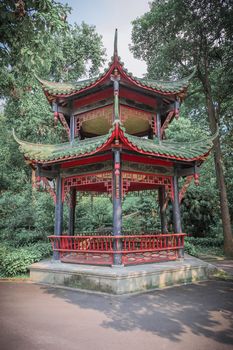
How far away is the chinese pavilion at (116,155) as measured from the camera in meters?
8.51

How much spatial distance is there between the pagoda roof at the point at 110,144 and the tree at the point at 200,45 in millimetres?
5985

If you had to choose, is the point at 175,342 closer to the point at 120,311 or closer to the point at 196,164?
the point at 120,311

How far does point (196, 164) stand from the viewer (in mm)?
9914

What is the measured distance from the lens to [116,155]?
26.9ft

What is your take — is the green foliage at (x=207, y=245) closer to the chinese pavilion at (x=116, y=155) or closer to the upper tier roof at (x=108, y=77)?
the chinese pavilion at (x=116, y=155)

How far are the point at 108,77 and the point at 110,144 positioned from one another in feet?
7.66

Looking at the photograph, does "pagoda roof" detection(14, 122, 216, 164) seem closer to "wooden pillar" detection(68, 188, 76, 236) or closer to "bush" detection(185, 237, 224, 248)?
"wooden pillar" detection(68, 188, 76, 236)

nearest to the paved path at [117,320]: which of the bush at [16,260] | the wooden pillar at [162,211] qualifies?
the bush at [16,260]

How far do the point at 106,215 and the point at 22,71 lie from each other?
12774mm

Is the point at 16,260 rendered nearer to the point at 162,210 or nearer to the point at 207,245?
the point at 162,210

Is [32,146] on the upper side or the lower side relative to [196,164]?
upper

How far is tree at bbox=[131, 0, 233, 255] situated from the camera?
15.4 metres

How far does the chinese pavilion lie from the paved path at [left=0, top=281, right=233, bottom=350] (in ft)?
6.38

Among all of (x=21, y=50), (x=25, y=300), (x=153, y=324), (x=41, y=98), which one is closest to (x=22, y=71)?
(x=21, y=50)
